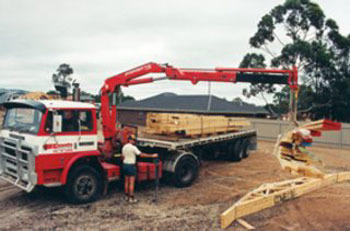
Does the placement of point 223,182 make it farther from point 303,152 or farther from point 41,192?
point 41,192

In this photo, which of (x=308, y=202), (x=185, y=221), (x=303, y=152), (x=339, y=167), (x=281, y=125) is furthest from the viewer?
(x=281, y=125)

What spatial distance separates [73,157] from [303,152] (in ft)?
18.3

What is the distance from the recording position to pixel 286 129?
21.9 m

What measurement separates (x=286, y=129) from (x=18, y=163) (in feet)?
60.2

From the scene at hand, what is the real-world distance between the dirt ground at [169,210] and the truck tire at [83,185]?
22 centimetres

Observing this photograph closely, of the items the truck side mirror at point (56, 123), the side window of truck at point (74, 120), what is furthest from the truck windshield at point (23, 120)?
the truck side mirror at point (56, 123)

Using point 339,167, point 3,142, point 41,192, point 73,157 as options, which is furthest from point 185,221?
point 339,167

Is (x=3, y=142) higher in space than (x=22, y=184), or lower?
higher

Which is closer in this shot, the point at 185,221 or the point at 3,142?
the point at 185,221

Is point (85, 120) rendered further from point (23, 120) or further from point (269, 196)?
point (269, 196)

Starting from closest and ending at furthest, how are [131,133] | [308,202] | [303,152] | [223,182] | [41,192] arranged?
1. [303,152]
2. [308,202]
3. [41,192]
4. [131,133]
5. [223,182]

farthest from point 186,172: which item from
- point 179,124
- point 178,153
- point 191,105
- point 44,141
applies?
point 191,105

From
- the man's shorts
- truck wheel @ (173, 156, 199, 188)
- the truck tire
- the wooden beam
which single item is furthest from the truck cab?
the wooden beam

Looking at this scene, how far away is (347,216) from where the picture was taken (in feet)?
23.7
